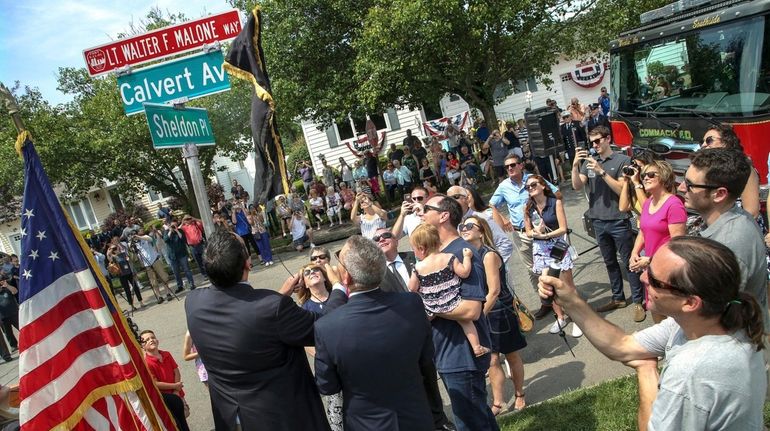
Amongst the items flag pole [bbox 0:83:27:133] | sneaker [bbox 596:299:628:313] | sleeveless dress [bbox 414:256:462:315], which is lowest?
sneaker [bbox 596:299:628:313]

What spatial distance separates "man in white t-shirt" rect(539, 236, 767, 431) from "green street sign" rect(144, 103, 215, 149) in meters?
3.41

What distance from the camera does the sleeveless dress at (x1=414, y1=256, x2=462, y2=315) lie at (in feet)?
11.8

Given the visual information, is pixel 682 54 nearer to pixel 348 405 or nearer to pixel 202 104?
pixel 348 405

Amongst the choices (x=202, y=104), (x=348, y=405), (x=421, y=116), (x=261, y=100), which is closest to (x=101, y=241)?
(x=202, y=104)

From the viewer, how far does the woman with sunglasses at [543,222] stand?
563cm

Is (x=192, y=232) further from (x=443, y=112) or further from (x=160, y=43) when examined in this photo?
(x=443, y=112)

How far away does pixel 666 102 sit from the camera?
7055 mm

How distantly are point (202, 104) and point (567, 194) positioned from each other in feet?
37.8

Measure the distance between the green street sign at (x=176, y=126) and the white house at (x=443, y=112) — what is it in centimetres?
2091

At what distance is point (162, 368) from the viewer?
Result: 450 cm

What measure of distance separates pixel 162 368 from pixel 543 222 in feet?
13.0

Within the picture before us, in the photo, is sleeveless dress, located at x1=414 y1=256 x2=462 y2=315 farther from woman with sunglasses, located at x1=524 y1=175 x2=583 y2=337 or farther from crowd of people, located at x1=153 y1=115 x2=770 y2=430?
woman with sunglasses, located at x1=524 y1=175 x2=583 y2=337

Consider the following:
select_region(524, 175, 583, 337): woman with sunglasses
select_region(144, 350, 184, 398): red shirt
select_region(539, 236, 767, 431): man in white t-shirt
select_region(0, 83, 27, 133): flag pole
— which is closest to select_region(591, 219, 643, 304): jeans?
select_region(524, 175, 583, 337): woman with sunglasses

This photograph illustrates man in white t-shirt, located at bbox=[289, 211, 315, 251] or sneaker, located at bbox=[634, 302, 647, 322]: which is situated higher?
man in white t-shirt, located at bbox=[289, 211, 315, 251]
